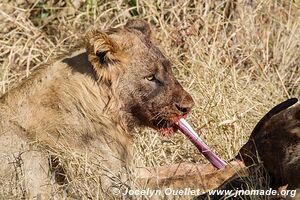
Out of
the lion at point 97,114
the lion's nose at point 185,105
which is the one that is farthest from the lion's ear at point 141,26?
the lion's nose at point 185,105

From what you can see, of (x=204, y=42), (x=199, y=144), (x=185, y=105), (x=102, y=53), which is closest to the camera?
(x=102, y=53)

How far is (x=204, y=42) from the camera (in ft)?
27.1

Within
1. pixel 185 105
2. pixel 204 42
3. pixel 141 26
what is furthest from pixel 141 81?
pixel 204 42

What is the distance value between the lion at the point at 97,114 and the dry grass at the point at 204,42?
981 mm

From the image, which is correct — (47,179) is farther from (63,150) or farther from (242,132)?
(242,132)

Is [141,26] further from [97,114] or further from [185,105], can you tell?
[97,114]

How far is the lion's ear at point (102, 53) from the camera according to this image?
6.12 m

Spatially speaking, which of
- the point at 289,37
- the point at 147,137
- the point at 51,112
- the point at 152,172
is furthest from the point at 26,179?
the point at 289,37

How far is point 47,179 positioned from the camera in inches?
233

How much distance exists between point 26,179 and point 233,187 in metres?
1.26

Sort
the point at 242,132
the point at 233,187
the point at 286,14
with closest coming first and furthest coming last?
the point at 233,187 → the point at 242,132 → the point at 286,14

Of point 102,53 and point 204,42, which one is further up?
point 102,53

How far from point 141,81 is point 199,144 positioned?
66cm

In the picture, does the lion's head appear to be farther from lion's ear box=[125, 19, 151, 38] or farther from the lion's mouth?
lion's ear box=[125, 19, 151, 38]
